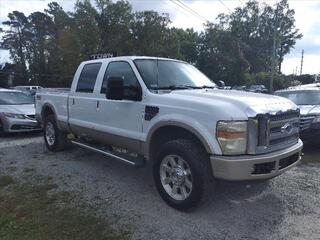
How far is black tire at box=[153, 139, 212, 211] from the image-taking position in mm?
4359

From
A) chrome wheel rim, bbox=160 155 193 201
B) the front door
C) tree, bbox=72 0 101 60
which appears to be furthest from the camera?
tree, bbox=72 0 101 60

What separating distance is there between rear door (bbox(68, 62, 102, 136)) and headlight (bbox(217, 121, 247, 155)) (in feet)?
9.41

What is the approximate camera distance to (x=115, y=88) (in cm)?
518

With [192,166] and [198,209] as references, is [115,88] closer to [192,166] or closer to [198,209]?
[192,166]

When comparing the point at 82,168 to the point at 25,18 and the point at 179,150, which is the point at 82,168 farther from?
the point at 25,18

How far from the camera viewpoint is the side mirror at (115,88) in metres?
5.15

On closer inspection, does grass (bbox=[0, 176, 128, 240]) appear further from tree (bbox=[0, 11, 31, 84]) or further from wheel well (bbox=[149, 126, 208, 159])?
tree (bbox=[0, 11, 31, 84])

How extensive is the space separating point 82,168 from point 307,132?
484cm

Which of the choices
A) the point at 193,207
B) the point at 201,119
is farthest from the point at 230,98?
the point at 193,207

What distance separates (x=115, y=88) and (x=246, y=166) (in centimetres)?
216

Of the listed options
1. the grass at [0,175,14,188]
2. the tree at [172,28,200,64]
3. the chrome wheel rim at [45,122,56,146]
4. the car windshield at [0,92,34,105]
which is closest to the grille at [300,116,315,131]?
the chrome wheel rim at [45,122,56,146]

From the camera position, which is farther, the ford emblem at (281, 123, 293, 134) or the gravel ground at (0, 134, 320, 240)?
the ford emblem at (281, 123, 293, 134)

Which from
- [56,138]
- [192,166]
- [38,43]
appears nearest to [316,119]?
[192,166]

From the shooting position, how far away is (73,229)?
4.16 metres
